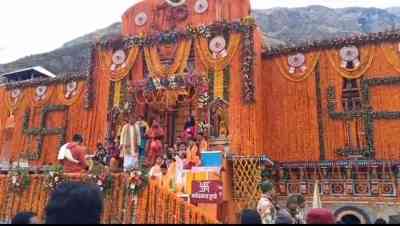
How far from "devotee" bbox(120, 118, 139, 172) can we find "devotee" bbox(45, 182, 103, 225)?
418 inches

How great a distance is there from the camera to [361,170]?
46.1 feet

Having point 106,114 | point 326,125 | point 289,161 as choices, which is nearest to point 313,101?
point 326,125

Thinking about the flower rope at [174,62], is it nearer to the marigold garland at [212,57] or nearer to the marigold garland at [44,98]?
the marigold garland at [212,57]

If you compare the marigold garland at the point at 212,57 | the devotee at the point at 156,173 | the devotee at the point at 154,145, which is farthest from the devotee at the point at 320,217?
the marigold garland at the point at 212,57

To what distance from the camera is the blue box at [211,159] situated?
42.3ft

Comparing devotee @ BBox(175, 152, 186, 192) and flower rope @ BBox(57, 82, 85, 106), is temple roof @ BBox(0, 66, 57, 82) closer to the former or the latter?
flower rope @ BBox(57, 82, 85, 106)

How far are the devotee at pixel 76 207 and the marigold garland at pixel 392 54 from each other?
1420 cm

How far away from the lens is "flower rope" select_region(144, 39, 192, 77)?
1633 cm

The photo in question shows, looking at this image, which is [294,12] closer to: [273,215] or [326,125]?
[326,125]

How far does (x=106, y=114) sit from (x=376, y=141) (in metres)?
10.8

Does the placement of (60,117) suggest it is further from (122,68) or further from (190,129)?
(190,129)

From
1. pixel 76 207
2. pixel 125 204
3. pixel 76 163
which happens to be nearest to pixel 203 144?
pixel 125 204

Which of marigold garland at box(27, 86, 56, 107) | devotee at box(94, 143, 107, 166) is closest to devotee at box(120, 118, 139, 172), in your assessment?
devotee at box(94, 143, 107, 166)

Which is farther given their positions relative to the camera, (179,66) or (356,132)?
(179,66)
